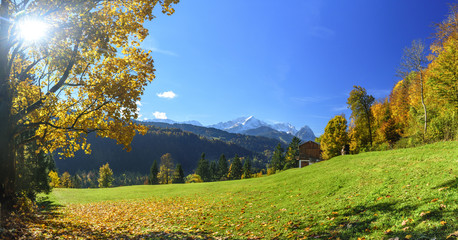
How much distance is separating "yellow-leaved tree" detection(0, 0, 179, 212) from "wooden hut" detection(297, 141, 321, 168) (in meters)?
70.7

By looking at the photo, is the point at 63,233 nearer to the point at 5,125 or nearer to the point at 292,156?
the point at 5,125

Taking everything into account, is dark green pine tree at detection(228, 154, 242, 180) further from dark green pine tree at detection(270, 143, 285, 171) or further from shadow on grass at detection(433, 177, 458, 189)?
shadow on grass at detection(433, 177, 458, 189)

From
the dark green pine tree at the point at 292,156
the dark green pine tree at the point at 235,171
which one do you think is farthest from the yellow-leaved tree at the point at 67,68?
the dark green pine tree at the point at 235,171

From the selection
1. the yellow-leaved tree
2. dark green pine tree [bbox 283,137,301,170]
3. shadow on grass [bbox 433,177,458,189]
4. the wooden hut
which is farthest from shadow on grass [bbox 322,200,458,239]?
dark green pine tree [bbox 283,137,301,170]

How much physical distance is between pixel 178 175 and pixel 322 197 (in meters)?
81.6

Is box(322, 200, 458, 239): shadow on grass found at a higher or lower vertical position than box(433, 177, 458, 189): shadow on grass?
lower

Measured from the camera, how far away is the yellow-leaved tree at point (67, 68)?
27.3 feet

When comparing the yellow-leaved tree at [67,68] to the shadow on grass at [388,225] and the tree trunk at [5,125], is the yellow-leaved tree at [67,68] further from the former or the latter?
the shadow on grass at [388,225]

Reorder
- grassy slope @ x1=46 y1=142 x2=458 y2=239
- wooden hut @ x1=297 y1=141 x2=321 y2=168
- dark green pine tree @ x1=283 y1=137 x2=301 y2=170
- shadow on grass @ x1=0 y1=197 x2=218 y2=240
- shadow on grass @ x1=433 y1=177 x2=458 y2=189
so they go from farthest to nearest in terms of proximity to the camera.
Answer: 1. dark green pine tree @ x1=283 y1=137 x2=301 y2=170
2. wooden hut @ x1=297 y1=141 x2=321 y2=168
3. shadow on grass @ x1=433 y1=177 x2=458 y2=189
4. shadow on grass @ x1=0 y1=197 x2=218 y2=240
5. grassy slope @ x1=46 y1=142 x2=458 y2=239

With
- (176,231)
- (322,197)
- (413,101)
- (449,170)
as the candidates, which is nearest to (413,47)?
(413,101)

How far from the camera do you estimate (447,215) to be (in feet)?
20.1

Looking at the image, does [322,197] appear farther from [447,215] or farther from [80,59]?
[80,59]

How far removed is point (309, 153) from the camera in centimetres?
7344

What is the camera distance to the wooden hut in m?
72.6
